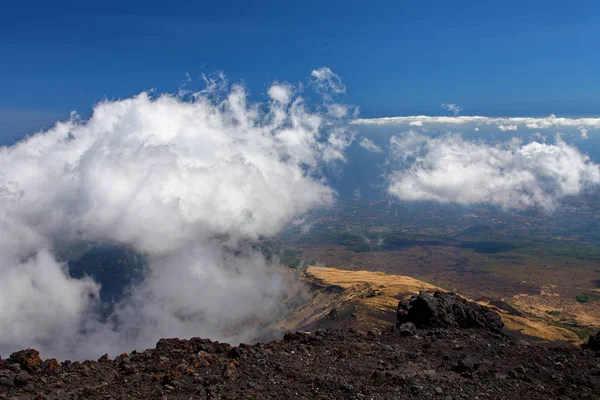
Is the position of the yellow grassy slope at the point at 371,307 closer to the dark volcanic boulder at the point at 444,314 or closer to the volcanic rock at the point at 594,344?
the dark volcanic boulder at the point at 444,314

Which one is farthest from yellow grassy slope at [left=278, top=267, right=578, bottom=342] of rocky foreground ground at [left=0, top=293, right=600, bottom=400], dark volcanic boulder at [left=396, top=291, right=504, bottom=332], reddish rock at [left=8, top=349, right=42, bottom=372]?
reddish rock at [left=8, top=349, right=42, bottom=372]

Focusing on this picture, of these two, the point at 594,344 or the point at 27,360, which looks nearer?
the point at 27,360

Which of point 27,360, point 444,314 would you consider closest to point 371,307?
point 444,314

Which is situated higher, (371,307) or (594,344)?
(371,307)

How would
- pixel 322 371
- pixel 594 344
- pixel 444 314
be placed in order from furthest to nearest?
pixel 444 314 < pixel 594 344 < pixel 322 371

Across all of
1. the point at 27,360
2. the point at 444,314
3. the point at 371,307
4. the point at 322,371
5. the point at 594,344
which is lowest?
the point at 594,344

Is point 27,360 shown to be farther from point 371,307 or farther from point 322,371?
point 371,307

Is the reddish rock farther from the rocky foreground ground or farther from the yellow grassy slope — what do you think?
the yellow grassy slope
